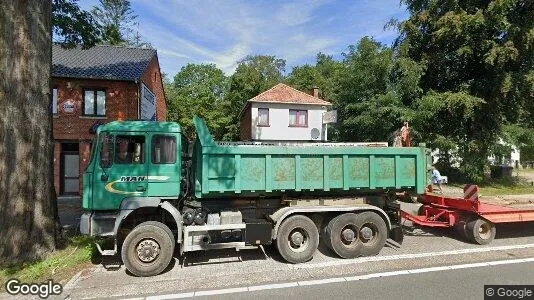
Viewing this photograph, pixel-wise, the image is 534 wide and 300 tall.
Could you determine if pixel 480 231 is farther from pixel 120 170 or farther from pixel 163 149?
pixel 120 170

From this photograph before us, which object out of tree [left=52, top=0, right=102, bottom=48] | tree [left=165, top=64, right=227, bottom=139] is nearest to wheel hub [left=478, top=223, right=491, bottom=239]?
tree [left=52, top=0, right=102, bottom=48]

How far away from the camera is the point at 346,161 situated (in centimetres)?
722

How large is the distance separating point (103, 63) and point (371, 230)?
17114mm

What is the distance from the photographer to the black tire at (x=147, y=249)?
→ 20.3 feet

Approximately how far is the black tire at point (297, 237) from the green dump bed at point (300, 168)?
651 millimetres

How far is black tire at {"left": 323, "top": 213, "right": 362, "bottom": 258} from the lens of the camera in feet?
23.3

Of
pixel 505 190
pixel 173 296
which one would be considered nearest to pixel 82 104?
pixel 173 296

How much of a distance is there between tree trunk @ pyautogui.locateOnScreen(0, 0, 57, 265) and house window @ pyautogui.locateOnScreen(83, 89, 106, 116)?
11.1 metres

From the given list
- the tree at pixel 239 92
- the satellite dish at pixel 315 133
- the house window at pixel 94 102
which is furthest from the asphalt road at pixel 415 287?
the tree at pixel 239 92

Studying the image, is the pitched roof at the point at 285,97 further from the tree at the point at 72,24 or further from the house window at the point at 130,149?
the house window at the point at 130,149

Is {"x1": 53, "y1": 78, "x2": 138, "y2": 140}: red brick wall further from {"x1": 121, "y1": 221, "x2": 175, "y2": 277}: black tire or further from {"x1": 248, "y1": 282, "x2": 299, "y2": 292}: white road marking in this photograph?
{"x1": 248, "y1": 282, "x2": 299, "y2": 292}: white road marking

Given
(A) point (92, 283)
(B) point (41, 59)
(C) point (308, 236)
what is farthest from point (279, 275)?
(B) point (41, 59)

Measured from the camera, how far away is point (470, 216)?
8.16m

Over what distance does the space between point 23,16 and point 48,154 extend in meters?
2.55
